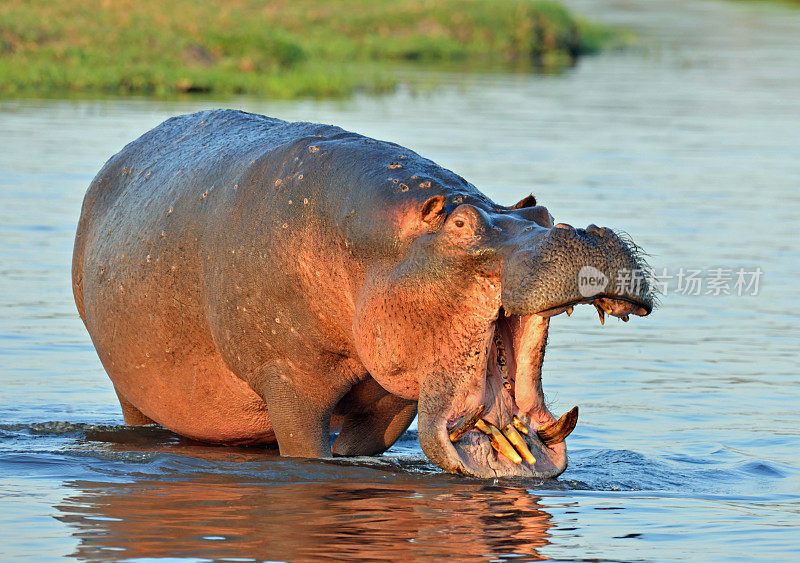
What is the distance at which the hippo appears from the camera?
15.4 feet

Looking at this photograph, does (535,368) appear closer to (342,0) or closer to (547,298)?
(547,298)

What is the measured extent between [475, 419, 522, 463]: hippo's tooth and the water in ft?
0.78

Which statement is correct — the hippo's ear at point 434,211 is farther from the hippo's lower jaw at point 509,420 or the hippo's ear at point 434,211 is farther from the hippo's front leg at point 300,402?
the hippo's front leg at point 300,402

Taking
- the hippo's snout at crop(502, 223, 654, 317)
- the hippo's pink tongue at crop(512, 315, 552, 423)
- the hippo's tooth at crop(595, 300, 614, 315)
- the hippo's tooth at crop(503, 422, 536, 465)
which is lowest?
the hippo's tooth at crop(503, 422, 536, 465)

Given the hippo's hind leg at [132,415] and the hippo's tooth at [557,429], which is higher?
the hippo's tooth at [557,429]

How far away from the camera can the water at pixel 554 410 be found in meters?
4.74

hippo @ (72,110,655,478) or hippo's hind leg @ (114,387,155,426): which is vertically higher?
hippo @ (72,110,655,478)

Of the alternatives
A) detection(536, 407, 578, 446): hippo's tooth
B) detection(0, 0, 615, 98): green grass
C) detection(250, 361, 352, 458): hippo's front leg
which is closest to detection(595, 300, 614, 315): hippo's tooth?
detection(536, 407, 578, 446): hippo's tooth

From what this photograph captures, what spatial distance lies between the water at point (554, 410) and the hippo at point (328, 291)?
0.26 metres

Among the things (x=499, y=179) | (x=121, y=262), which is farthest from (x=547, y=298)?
(x=499, y=179)

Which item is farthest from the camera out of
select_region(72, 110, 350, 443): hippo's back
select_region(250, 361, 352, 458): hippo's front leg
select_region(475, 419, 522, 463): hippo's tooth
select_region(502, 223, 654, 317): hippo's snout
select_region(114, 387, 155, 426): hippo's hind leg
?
select_region(114, 387, 155, 426): hippo's hind leg

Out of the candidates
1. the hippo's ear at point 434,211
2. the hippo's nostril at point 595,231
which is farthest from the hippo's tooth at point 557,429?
the hippo's ear at point 434,211

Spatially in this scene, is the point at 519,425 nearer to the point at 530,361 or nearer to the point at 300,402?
the point at 530,361

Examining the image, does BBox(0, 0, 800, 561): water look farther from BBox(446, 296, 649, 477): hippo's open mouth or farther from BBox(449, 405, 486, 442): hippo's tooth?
BBox(449, 405, 486, 442): hippo's tooth
